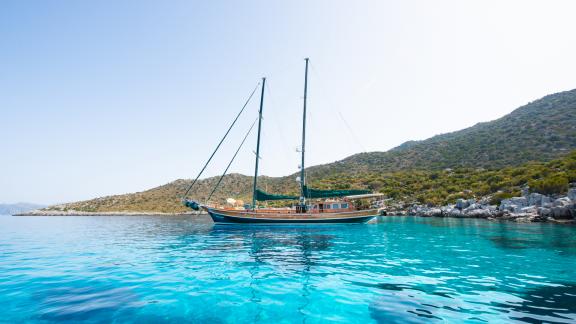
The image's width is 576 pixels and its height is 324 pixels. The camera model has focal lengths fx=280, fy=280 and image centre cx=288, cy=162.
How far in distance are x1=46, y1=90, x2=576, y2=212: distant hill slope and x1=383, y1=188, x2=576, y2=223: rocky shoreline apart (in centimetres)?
735

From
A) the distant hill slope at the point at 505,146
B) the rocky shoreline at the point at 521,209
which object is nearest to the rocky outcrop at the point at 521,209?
the rocky shoreline at the point at 521,209

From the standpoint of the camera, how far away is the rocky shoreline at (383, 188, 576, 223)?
99.7 ft

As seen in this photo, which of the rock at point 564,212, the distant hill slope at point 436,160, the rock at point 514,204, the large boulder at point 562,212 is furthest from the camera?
the distant hill slope at point 436,160

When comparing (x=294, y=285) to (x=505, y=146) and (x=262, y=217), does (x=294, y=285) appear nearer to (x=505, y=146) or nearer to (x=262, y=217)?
(x=262, y=217)

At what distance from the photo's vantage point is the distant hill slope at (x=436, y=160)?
69188 mm

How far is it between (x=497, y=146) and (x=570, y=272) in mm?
84899

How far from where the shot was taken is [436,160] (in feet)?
293

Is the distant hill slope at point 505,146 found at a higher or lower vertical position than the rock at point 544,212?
higher

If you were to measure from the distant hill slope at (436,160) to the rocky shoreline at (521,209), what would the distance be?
7.35 metres

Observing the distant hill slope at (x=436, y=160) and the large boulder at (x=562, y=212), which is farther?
the distant hill slope at (x=436, y=160)

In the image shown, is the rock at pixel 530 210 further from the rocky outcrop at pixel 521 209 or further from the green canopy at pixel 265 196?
the green canopy at pixel 265 196

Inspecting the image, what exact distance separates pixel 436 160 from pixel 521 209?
5669 cm

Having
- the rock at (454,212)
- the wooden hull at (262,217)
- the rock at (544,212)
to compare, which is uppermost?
the rock at (544,212)

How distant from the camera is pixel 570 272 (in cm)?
1094
